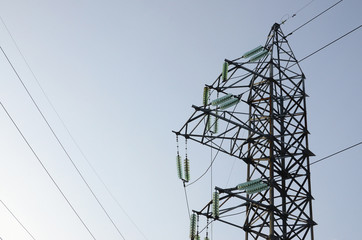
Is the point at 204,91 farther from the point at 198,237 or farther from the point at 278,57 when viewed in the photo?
the point at 198,237

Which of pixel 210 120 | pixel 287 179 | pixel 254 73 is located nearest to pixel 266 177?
pixel 287 179

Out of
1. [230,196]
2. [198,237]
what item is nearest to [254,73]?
[230,196]

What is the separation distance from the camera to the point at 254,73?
1052 inches

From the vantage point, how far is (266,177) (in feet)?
80.2

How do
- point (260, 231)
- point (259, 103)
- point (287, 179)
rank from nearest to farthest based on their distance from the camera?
point (260, 231), point (287, 179), point (259, 103)

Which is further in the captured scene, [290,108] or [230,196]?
[290,108]

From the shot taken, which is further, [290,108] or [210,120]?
[290,108]

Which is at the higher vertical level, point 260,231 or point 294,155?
point 294,155

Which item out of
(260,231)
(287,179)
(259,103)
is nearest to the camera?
(260,231)

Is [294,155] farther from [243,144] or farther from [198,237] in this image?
[198,237]

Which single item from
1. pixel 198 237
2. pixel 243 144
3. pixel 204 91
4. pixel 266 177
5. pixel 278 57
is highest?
pixel 278 57

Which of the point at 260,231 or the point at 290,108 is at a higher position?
the point at 290,108

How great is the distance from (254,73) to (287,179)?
18.2 feet

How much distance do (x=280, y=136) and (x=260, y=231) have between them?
5.08 m
